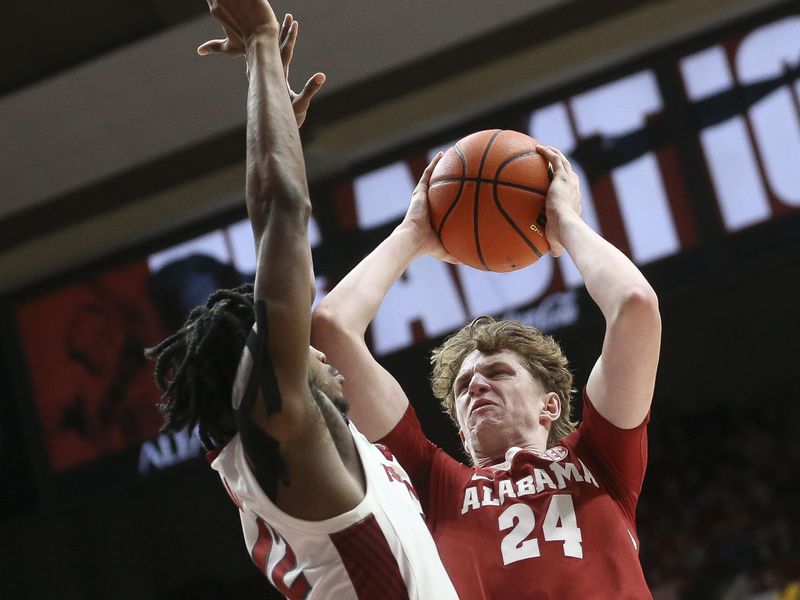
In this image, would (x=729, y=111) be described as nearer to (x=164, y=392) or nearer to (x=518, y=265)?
(x=518, y=265)

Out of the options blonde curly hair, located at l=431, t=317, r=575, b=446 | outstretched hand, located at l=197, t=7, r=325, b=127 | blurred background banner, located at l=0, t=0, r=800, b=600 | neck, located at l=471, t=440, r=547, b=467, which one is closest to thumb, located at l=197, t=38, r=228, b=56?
outstretched hand, located at l=197, t=7, r=325, b=127

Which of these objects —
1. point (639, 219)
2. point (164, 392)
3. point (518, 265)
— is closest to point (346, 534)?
point (164, 392)

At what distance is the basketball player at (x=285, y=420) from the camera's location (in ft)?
6.22

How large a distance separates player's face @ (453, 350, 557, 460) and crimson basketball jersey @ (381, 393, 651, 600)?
0.07 m

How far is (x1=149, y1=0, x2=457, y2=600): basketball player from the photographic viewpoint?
1896 millimetres

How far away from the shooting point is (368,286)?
270 centimetres

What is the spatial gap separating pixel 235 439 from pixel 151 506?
654 cm

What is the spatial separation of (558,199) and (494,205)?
18 centimetres

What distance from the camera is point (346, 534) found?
6.33 feet

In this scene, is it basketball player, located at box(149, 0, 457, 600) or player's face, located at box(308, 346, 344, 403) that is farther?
player's face, located at box(308, 346, 344, 403)

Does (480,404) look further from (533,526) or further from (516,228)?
(516,228)

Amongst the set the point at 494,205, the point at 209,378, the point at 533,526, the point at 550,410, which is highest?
the point at 494,205

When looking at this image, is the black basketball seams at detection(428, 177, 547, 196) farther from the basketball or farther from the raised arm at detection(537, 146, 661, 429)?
the raised arm at detection(537, 146, 661, 429)

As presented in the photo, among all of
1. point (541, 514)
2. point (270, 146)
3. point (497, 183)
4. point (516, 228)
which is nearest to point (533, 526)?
point (541, 514)
